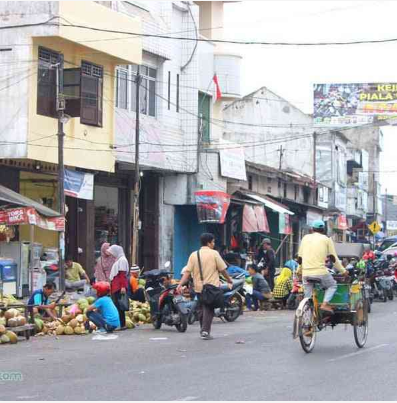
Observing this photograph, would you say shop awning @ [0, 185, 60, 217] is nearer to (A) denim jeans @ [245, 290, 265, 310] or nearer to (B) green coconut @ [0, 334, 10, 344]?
(A) denim jeans @ [245, 290, 265, 310]

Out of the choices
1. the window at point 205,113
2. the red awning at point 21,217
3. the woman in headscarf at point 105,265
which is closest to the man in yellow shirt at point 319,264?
the woman in headscarf at point 105,265

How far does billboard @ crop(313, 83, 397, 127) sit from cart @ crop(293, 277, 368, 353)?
5575 cm

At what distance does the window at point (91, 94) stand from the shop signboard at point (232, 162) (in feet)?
25.2

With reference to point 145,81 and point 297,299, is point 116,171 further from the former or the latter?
point 297,299

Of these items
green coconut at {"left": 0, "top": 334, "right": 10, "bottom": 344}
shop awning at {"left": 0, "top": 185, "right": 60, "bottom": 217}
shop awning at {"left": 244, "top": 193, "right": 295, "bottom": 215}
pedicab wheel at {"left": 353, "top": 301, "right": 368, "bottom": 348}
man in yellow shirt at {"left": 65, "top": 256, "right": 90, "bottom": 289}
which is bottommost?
green coconut at {"left": 0, "top": 334, "right": 10, "bottom": 344}

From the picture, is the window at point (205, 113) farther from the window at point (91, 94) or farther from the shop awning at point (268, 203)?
the window at point (91, 94)

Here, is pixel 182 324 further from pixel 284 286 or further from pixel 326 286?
pixel 284 286

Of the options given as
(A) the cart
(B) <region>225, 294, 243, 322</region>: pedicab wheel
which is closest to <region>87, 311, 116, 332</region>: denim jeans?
(B) <region>225, 294, 243, 322</region>: pedicab wheel

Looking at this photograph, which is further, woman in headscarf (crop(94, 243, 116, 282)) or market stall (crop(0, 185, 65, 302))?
market stall (crop(0, 185, 65, 302))

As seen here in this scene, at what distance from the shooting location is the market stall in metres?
23.0

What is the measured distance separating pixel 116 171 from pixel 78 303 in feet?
42.4

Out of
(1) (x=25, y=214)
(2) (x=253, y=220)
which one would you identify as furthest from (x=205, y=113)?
(1) (x=25, y=214)

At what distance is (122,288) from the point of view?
17.6m

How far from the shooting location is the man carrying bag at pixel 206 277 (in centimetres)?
1527
